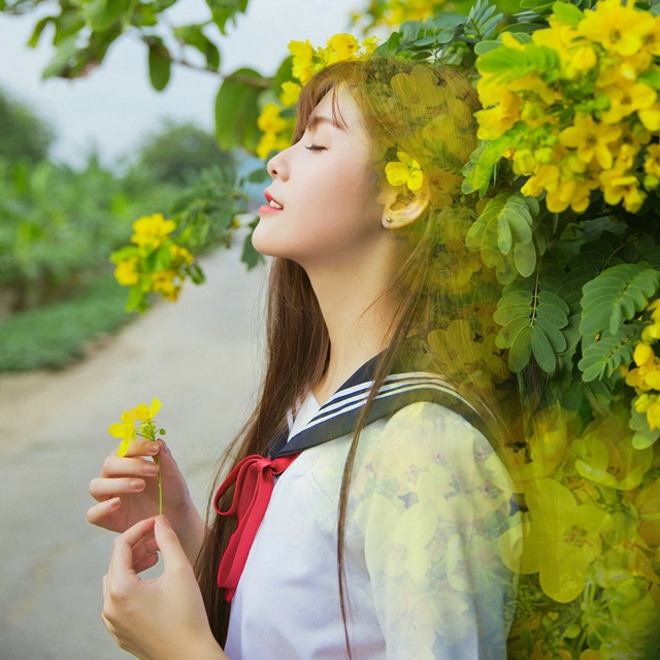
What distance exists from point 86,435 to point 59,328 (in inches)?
50.7

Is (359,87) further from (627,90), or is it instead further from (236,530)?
(236,530)

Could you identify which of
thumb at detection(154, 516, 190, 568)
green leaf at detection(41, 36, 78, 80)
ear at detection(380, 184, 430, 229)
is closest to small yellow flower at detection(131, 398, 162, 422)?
thumb at detection(154, 516, 190, 568)

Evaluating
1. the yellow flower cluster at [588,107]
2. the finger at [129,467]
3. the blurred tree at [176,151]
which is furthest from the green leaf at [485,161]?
the blurred tree at [176,151]

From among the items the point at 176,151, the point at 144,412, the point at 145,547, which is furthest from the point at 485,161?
the point at 176,151

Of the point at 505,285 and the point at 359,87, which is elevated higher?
the point at 359,87

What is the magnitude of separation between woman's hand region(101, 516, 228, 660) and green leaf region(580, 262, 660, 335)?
0.45 metres

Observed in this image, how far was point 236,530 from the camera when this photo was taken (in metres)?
0.86

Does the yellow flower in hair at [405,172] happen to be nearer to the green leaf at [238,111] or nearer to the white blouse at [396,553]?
the white blouse at [396,553]

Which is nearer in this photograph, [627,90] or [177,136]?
[627,90]

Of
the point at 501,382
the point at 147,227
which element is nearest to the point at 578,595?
the point at 501,382

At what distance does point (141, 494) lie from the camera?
0.93 meters

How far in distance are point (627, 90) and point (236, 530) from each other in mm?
601

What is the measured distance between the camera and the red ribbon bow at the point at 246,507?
82 centimetres

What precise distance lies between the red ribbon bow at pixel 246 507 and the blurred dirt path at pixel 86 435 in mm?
227
